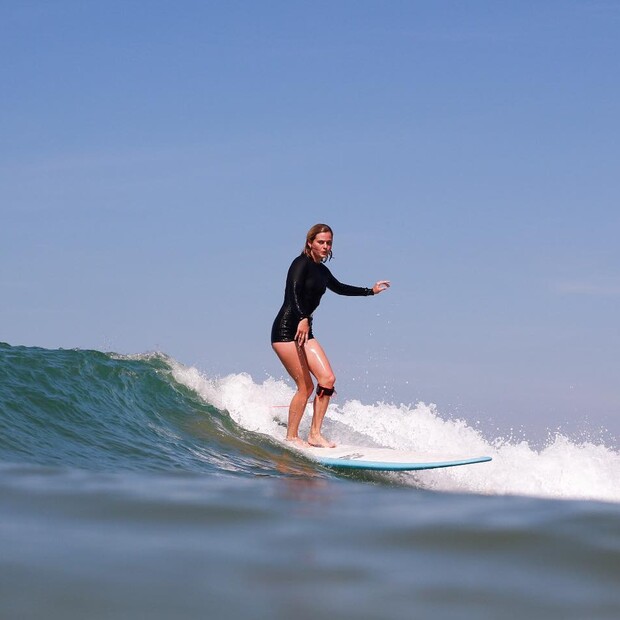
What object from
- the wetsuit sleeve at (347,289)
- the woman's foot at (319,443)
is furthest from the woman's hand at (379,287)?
the woman's foot at (319,443)

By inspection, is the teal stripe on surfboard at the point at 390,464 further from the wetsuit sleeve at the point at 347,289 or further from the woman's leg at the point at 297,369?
the wetsuit sleeve at the point at 347,289

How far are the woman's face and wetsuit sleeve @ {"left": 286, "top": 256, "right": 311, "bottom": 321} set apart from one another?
15cm

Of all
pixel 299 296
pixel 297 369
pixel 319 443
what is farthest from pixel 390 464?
pixel 299 296

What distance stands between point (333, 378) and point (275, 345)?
74cm

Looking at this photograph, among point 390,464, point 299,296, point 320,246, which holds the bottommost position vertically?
point 390,464

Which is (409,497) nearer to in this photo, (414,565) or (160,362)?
(414,565)

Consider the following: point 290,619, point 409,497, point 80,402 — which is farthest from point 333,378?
point 290,619

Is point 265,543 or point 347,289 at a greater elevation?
point 347,289

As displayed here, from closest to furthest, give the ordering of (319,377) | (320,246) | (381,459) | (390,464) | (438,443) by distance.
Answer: (390,464) → (381,459) → (319,377) → (320,246) → (438,443)

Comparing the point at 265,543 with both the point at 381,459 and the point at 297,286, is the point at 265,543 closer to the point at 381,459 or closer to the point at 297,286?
the point at 381,459

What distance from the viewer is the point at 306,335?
884 cm

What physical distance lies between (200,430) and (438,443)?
13.2ft

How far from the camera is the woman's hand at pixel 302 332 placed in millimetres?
8766

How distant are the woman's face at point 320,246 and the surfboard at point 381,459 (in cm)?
203
